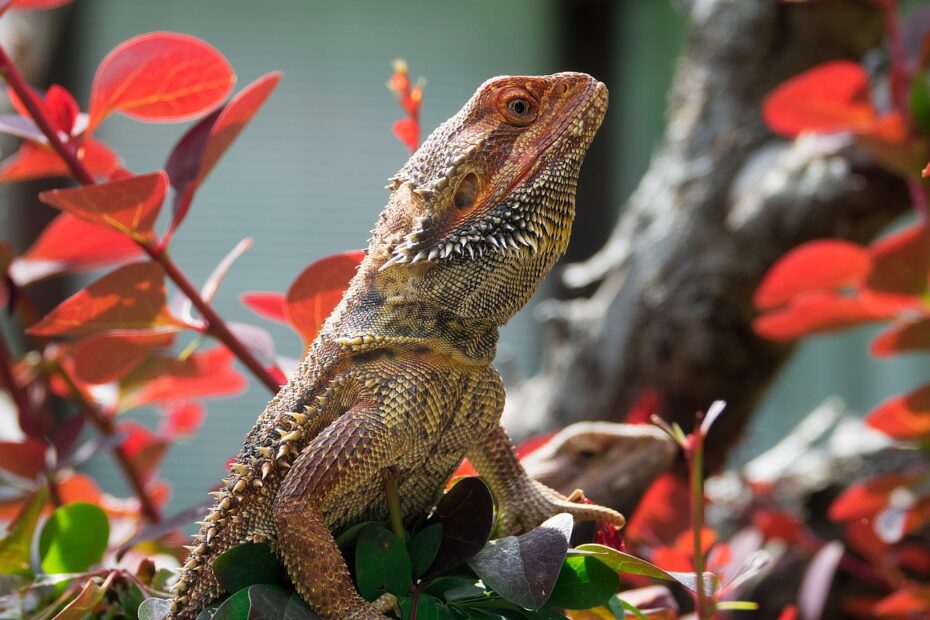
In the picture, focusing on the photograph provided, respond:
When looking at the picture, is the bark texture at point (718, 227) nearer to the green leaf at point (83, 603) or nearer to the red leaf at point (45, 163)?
the red leaf at point (45, 163)

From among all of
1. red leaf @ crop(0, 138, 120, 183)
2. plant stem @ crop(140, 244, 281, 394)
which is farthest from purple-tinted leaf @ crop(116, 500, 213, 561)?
red leaf @ crop(0, 138, 120, 183)

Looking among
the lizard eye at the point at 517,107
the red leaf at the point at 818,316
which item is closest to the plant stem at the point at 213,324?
the lizard eye at the point at 517,107

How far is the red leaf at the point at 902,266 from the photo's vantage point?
136cm

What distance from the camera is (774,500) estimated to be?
217cm

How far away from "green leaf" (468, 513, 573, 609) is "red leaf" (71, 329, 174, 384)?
64 cm

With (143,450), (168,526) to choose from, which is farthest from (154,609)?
(143,450)

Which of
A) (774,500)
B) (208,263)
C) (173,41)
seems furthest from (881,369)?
(173,41)

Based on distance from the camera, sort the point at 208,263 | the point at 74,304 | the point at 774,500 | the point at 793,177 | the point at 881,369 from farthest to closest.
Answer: the point at 208,263, the point at 881,369, the point at 774,500, the point at 793,177, the point at 74,304

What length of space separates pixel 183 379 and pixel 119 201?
0.58 metres

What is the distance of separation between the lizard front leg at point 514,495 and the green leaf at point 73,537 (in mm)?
426

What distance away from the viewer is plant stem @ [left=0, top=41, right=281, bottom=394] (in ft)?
3.45

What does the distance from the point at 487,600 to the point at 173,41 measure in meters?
0.73

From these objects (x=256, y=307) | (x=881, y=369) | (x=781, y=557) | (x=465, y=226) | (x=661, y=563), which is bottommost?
(x=881, y=369)

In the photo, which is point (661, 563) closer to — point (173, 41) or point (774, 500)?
point (173, 41)
